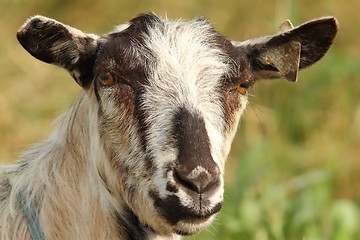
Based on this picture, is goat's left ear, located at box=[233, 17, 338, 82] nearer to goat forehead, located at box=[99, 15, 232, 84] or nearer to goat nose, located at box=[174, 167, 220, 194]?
goat forehead, located at box=[99, 15, 232, 84]

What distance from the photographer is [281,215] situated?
25.4 ft

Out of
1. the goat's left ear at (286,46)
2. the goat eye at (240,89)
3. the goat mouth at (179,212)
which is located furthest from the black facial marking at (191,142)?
the goat's left ear at (286,46)

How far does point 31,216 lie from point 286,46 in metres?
1.70

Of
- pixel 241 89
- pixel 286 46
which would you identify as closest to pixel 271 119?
pixel 286 46

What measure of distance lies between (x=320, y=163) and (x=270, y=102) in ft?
4.61

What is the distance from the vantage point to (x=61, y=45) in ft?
16.9

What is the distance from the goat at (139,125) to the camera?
4.86 metres

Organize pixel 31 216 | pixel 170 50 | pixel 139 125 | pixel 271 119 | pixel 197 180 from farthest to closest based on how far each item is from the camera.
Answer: pixel 271 119 → pixel 31 216 → pixel 170 50 → pixel 139 125 → pixel 197 180

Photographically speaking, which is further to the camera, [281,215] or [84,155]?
[281,215]

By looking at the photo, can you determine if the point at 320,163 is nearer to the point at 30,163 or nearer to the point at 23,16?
the point at 23,16

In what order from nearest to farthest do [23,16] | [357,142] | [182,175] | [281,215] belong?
1. [182,175]
2. [281,215]
3. [357,142]
4. [23,16]

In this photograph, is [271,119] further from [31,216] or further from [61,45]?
[61,45]

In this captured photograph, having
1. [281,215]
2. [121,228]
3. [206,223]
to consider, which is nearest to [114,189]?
[121,228]

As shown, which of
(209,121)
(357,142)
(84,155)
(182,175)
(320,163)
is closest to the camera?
(182,175)
